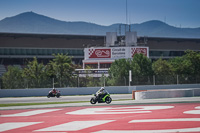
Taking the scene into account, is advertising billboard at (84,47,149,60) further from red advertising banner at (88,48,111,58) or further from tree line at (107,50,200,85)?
tree line at (107,50,200,85)

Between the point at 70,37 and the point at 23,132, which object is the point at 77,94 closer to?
the point at 23,132

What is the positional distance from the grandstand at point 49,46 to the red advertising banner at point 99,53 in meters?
5.55

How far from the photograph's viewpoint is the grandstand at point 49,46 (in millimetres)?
86625

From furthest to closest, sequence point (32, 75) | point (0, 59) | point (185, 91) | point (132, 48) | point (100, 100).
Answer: point (0, 59), point (132, 48), point (32, 75), point (185, 91), point (100, 100)

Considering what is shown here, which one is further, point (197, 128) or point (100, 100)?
point (100, 100)

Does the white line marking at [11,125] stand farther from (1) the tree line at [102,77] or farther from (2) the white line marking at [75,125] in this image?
(1) the tree line at [102,77]

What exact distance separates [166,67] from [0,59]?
43.1 metres

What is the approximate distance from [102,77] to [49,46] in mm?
46199

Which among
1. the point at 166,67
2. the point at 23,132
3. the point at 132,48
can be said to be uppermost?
the point at 132,48

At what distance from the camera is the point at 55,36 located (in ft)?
300

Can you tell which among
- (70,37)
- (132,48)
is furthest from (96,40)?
(132,48)

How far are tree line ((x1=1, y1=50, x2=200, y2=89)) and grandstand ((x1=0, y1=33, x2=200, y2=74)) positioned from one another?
2518 centimetres

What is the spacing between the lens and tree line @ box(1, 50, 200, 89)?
45.0 metres

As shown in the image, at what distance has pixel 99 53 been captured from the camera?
263 feet
